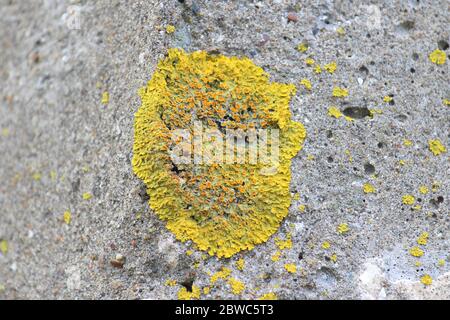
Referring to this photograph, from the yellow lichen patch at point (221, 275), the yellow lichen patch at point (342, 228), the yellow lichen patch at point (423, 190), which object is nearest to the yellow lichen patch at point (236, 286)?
the yellow lichen patch at point (221, 275)

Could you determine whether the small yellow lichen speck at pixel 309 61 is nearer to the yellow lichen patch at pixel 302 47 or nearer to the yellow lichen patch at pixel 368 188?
the yellow lichen patch at pixel 302 47

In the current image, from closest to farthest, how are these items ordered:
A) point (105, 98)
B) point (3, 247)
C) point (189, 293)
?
point (189, 293) < point (105, 98) < point (3, 247)

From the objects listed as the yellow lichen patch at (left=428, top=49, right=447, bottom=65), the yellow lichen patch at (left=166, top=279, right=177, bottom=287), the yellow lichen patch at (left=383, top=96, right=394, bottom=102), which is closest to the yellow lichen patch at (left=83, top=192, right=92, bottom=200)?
the yellow lichen patch at (left=166, top=279, right=177, bottom=287)

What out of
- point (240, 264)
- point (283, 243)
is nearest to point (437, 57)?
point (283, 243)

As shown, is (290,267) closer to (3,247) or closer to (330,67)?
(330,67)

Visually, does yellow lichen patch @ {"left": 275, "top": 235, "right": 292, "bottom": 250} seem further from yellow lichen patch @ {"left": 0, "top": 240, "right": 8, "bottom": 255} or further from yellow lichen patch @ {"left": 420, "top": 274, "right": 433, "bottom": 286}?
yellow lichen patch @ {"left": 0, "top": 240, "right": 8, "bottom": 255}
